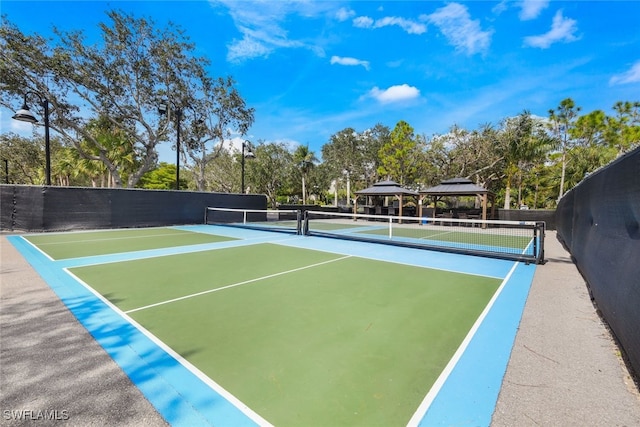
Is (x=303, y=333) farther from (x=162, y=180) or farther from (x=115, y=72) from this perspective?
(x=162, y=180)

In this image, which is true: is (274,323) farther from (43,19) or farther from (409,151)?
(409,151)

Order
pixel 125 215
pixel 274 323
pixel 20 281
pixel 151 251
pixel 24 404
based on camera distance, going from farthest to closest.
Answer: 1. pixel 125 215
2. pixel 151 251
3. pixel 20 281
4. pixel 274 323
5. pixel 24 404

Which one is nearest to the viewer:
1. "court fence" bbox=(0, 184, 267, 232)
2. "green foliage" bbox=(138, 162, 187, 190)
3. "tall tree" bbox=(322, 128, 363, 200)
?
"court fence" bbox=(0, 184, 267, 232)

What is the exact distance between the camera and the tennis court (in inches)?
78.7

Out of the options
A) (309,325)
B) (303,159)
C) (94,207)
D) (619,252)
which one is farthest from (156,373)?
(303,159)

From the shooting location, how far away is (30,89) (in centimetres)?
1655

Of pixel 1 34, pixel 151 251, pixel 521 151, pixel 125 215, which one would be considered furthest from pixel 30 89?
pixel 521 151

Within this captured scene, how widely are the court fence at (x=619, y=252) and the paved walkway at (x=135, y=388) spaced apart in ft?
0.96

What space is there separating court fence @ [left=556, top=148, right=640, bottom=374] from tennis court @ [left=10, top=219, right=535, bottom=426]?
92 cm

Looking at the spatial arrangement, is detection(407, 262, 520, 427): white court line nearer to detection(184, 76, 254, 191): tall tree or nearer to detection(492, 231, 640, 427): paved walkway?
detection(492, 231, 640, 427): paved walkway

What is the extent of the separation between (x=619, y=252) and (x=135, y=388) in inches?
191

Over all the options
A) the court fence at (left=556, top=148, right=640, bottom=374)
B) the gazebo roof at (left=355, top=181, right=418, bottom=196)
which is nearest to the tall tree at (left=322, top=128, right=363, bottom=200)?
the gazebo roof at (left=355, top=181, right=418, bottom=196)

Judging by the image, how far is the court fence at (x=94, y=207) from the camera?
1177 centimetres

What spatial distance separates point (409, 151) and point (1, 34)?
30.1m
